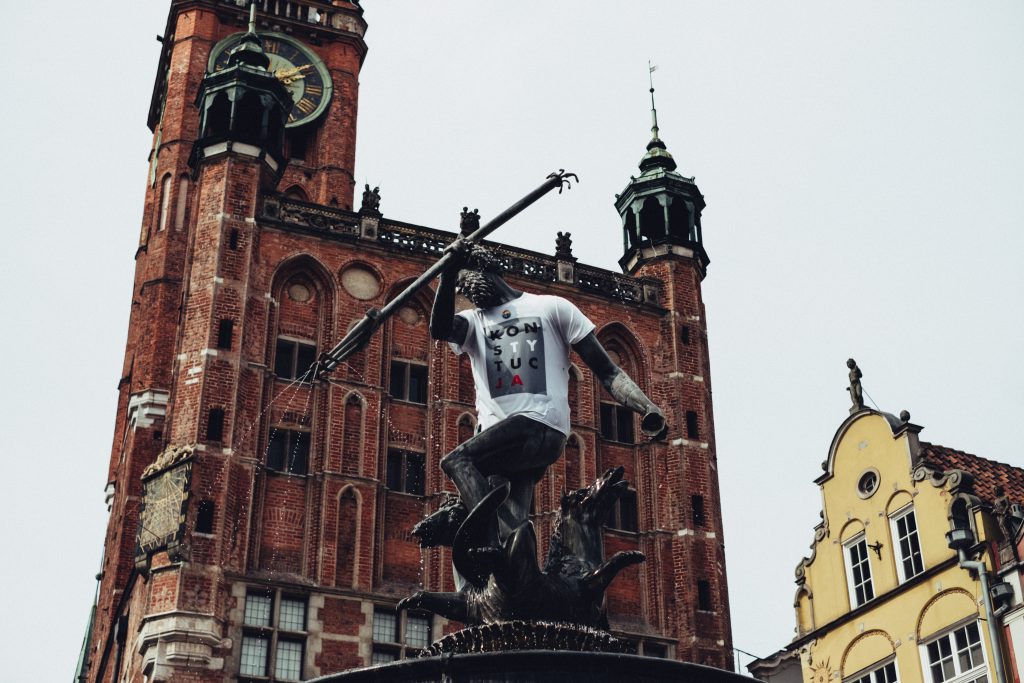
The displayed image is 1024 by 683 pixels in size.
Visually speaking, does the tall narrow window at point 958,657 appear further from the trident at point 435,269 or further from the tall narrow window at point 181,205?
the tall narrow window at point 181,205

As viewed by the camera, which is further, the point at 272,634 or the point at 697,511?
the point at 697,511

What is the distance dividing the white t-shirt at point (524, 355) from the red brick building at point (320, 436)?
846 inches

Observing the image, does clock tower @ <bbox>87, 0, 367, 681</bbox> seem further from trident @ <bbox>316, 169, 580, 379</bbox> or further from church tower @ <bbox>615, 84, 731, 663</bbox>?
trident @ <bbox>316, 169, 580, 379</bbox>

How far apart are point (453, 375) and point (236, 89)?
931 centimetres

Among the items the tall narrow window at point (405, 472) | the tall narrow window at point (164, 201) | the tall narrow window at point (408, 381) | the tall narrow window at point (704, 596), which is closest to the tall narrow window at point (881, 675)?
the tall narrow window at point (704, 596)

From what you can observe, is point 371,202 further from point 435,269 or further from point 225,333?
point 435,269

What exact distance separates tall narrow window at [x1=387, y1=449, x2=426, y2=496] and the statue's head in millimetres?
24226

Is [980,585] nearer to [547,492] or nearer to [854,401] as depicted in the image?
[854,401]

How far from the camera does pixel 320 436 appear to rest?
117 feet

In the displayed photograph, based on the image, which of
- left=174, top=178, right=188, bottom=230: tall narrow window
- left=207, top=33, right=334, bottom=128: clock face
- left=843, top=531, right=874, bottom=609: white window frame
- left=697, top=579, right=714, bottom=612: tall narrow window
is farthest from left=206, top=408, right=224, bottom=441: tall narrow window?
left=207, top=33, right=334, bottom=128: clock face

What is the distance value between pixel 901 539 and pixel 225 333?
16171 millimetres

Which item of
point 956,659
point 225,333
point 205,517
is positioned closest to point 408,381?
point 225,333

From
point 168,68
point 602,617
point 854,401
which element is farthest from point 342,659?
point 168,68

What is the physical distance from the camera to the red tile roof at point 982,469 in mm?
27391
